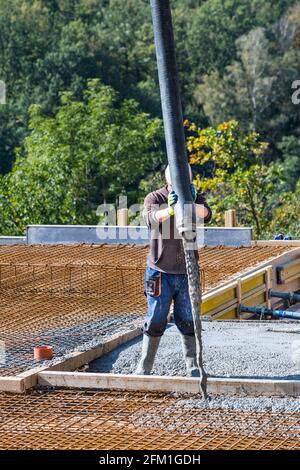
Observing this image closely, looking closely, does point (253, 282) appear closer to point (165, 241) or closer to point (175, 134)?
point (165, 241)

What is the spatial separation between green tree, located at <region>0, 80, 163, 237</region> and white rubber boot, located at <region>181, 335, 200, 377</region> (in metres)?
12.6

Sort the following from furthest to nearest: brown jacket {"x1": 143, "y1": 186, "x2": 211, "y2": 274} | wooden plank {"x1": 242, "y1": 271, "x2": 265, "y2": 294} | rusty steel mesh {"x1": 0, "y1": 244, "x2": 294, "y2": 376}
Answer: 1. wooden plank {"x1": 242, "y1": 271, "x2": 265, "y2": 294}
2. rusty steel mesh {"x1": 0, "y1": 244, "x2": 294, "y2": 376}
3. brown jacket {"x1": 143, "y1": 186, "x2": 211, "y2": 274}

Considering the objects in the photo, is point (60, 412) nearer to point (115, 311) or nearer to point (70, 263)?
point (115, 311)

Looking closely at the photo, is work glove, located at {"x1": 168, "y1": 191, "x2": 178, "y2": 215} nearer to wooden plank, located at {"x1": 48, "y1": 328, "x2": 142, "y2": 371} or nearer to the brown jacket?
the brown jacket

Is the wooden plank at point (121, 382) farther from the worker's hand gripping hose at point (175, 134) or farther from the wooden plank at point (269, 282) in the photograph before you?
the wooden plank at point (269, 282)

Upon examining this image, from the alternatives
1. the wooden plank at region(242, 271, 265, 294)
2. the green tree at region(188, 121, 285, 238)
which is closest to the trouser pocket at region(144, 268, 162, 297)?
the wooden plank at region(242, 271, 265, 294)

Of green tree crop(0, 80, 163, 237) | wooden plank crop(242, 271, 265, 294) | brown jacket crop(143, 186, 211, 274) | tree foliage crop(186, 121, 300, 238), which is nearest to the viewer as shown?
brown jacket crop(143, 186, 211, 274)

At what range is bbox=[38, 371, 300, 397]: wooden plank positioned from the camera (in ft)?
19.7

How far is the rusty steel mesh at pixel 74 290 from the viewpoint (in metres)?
7.67

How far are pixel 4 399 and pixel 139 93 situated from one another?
1660 inches

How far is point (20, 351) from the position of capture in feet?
23.7

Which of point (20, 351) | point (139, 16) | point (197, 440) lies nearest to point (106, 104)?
point (20, 351)

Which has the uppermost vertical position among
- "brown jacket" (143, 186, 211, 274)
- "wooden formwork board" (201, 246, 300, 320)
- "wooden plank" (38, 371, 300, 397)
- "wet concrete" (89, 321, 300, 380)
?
"brown jacket" (143, 186, 211, 274)

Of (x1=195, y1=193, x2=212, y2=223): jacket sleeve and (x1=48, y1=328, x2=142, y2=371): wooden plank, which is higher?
(x1=195, y1=193, x2=212, y2=223): jacket sleeve
